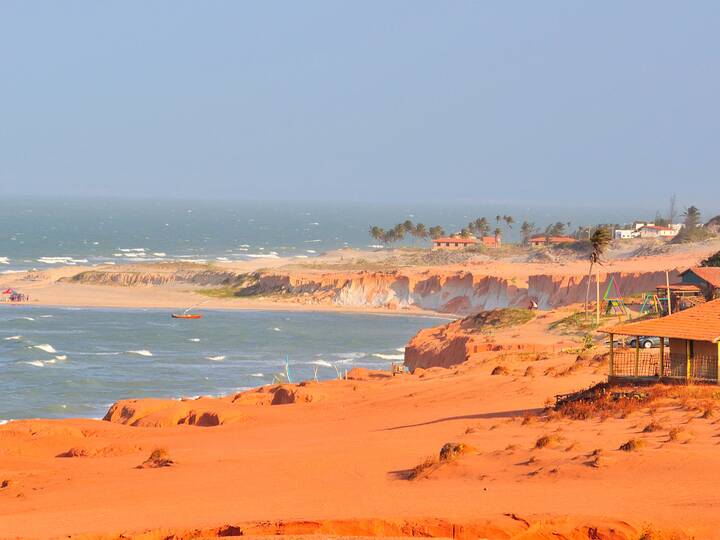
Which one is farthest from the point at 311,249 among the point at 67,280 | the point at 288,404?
the point at 288,404

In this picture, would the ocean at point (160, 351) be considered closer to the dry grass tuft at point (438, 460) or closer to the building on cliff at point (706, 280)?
the building on cliff at point (706, 280)

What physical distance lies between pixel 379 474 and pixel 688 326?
28.7 ft

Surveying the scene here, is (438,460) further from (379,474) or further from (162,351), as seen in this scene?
(162,351)

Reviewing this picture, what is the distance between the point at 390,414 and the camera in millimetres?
31703

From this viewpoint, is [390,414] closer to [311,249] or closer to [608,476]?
[608,476]

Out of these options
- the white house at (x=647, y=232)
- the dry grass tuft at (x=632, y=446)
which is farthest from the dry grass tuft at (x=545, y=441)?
the white house at (x=647, y=232)

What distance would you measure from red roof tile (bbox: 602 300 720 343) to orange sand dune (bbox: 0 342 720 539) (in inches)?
82.3

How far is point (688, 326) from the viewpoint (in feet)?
87.2

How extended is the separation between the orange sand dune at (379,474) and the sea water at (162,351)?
1740cm

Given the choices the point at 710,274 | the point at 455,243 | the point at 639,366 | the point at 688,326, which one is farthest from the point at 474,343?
the point at 455,243

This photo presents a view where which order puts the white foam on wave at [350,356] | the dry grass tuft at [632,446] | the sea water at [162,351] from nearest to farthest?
1. the dry grass tuft at [632,446]
2. the sea water at [162,351]
3. the white foam on wave at [350,356]

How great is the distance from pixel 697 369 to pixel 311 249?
462 feet

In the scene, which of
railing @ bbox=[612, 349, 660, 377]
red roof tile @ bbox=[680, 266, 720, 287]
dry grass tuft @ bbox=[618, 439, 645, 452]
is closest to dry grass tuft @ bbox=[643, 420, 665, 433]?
dry grass tuft @ bbox=[618, 439, 645, 452]

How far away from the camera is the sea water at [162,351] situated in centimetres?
5069
